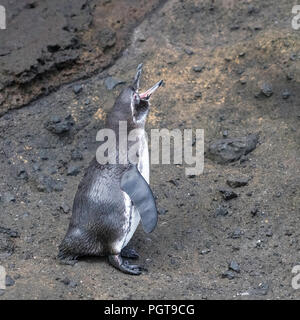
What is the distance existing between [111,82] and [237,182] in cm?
173

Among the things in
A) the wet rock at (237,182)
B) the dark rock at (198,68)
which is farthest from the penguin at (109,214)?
the dark rock at (198,68)

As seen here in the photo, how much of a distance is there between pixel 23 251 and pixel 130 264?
757mm

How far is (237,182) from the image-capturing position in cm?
528

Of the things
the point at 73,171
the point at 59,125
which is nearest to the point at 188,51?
the point at 59,125

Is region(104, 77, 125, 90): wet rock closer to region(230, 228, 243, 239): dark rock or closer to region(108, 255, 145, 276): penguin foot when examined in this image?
region(230, 228, 243, 239): dark rock

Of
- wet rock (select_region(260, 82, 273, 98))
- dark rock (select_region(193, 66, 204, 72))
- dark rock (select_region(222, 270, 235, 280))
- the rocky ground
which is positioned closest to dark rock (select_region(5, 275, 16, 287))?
the rocky ground

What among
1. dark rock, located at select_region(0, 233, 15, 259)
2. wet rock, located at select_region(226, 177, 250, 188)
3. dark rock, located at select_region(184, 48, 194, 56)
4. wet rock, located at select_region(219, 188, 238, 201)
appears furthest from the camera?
dark rock, located at select_region(184, 48, 194, 56)

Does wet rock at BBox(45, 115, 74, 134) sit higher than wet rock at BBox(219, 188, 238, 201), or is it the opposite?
wet rock at BBox(45, 115, 74, 134)

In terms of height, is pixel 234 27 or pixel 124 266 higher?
pixel 234 27

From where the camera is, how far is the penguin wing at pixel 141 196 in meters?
4.31

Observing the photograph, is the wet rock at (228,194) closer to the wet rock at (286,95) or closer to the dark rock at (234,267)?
the dark rock at (234,267)

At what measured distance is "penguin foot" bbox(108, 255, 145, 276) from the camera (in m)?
4.36

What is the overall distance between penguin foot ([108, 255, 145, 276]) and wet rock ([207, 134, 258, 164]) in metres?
1.52

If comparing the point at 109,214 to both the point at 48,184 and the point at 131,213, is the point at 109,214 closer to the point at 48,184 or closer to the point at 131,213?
the point at 131,213
